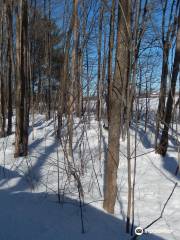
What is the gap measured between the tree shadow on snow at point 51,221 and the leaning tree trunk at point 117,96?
1.05ft

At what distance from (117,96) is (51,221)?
145 cm

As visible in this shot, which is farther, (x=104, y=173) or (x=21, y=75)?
(x=21, y=75)

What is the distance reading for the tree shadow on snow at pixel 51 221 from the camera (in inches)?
119

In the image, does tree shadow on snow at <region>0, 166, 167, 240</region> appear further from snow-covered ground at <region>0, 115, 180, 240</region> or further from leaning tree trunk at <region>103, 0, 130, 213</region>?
leaning tree trunk at <region>103, 0, 130, 213</region>

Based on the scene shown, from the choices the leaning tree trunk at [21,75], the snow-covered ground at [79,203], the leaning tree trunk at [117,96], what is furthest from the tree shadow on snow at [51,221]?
the leaning tree trunk at [21,75]

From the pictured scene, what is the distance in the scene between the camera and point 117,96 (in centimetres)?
338

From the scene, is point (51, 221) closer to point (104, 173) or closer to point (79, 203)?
point (79, 203)

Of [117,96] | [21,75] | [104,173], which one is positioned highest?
[21,75]

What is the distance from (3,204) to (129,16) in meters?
2.38

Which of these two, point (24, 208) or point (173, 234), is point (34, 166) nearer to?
point (24, 208)

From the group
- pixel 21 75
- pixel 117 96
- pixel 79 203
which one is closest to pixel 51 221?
pixel 79 203

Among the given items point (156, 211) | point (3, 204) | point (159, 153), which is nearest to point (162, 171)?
point (159, 153)

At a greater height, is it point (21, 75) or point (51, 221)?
point (21, 75)

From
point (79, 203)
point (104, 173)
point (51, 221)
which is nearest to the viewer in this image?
point (51, 221)
